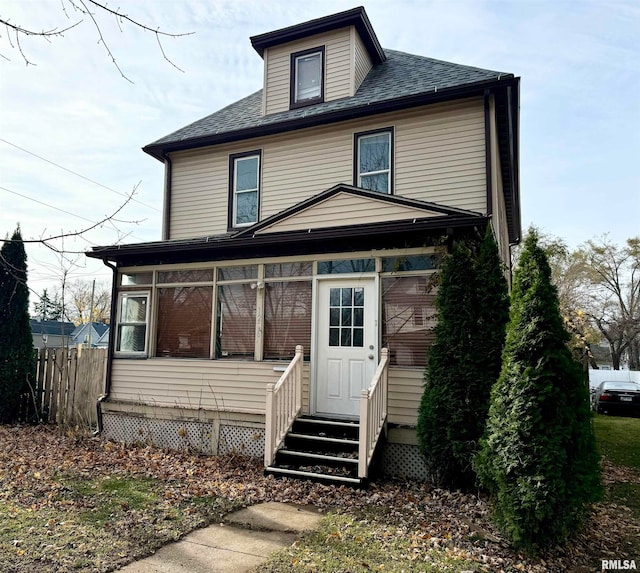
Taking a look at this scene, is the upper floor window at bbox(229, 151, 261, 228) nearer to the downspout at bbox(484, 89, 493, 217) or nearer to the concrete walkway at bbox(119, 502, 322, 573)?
the downspout at bbox(484, 89, 493, 217)

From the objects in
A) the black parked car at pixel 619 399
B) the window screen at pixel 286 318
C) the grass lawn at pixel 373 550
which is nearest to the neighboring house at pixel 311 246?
the window screen at pixel 286 318

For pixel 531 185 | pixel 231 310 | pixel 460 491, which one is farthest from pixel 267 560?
pixel 531 185

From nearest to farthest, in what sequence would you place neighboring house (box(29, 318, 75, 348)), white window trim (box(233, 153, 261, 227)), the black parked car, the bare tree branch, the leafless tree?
the leafless tree, the bare tree branch, white window trim (box(233, 153, 261, 227)), the black parked car, neighboring house (box(29, 318, 75, 348))

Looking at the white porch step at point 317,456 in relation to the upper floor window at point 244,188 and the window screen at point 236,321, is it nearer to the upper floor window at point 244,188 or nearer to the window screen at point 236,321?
the window screen at point 236,321

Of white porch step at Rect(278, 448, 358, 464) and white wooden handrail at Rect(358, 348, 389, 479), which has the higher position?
white wooden handrail at Rect(358, 348, 389, 479)

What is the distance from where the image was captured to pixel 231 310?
8383 millimetres

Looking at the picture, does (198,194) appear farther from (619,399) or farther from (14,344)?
(619,399)

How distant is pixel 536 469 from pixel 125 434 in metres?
7.27

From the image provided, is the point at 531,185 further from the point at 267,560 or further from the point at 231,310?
the point at 267,560

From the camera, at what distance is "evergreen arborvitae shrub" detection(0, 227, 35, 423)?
33.0ft

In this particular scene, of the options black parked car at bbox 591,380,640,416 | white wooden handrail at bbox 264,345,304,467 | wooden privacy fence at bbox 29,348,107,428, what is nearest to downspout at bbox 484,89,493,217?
white wooden handrail at bbox 264,345,304,467

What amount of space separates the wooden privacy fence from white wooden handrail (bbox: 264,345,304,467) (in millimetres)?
4492

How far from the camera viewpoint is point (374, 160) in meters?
8.77

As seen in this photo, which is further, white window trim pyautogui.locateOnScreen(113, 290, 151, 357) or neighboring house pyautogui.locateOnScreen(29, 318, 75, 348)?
neighboring house pyautogui.locateOnScreen(29, 318, 75, 348)
